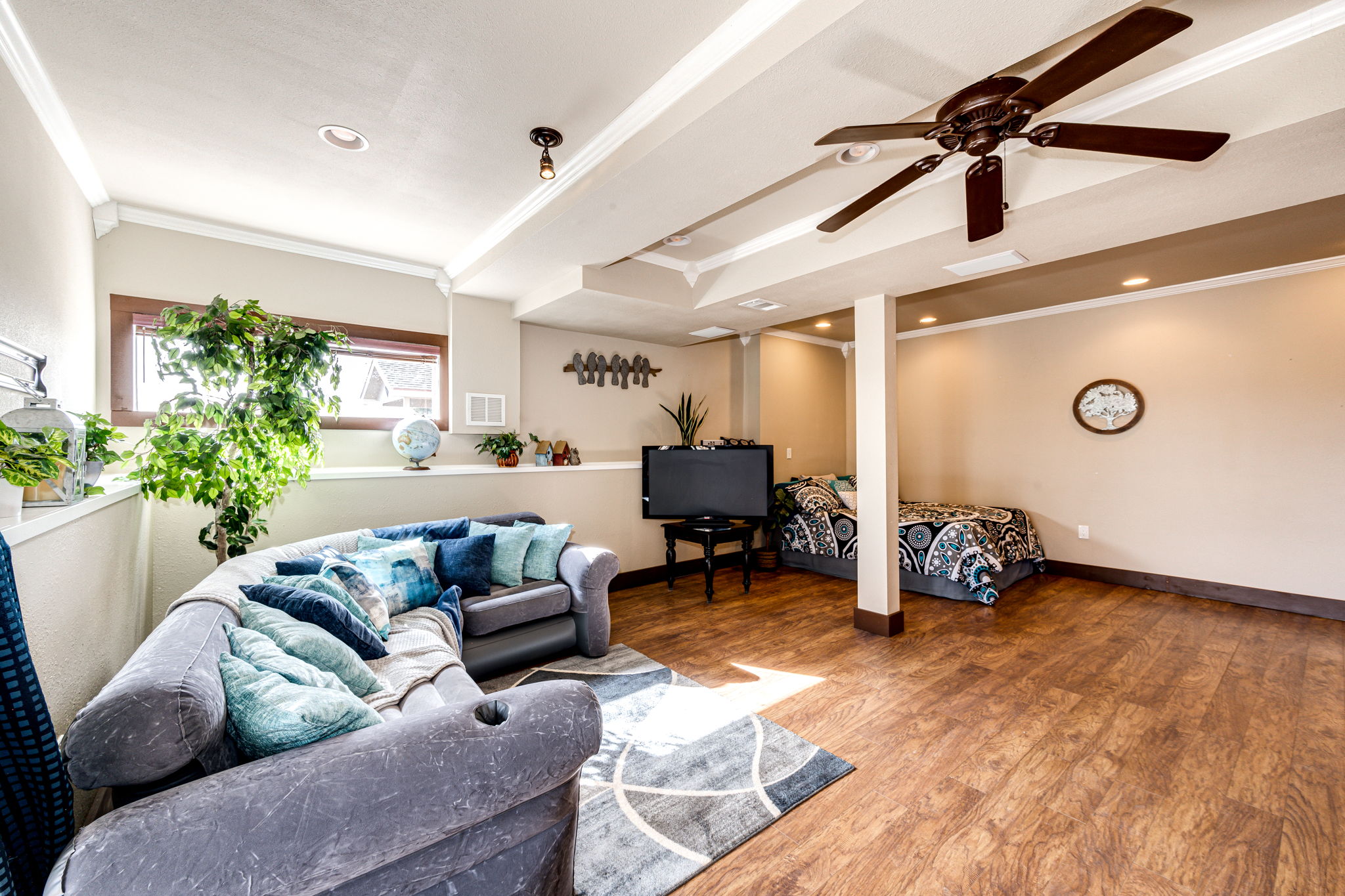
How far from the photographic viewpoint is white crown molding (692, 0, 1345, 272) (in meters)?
1.59

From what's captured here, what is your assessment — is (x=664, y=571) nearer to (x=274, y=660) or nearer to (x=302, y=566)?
(x=302, y=566)

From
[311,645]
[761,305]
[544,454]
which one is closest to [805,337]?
[761,305]

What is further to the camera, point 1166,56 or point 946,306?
point 946,306

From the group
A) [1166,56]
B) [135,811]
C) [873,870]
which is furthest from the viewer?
[1166,56]

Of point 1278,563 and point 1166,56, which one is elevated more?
point 1166,56

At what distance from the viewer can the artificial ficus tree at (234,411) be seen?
7.58 feet

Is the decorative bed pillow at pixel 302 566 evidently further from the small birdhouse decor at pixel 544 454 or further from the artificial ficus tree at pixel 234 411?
the small birdhouse decor at pixel 544 454

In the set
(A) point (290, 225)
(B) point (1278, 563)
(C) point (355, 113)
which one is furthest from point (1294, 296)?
A: (A) point (290, 225)

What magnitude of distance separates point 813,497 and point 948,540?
1.33 metres

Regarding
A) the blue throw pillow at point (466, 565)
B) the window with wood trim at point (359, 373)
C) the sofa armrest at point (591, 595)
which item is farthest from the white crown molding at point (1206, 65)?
the window with wood trim at point (359, 373)

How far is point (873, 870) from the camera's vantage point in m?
1.69

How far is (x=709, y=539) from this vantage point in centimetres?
450

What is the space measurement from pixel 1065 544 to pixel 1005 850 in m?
4.40

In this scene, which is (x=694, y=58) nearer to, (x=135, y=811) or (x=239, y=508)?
(x=135, y=811)
